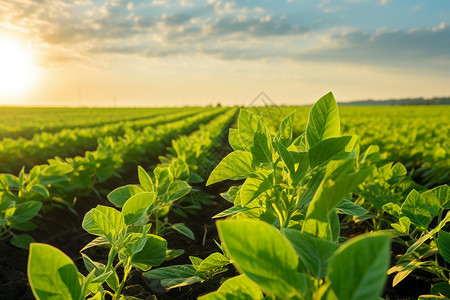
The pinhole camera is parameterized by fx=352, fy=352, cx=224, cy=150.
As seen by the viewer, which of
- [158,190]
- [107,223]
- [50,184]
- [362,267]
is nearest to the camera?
[362,267]

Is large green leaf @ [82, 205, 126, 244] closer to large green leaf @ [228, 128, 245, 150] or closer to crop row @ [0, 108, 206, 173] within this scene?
large green leaf @ [228, 128, 245, 150]

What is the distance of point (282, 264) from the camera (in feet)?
1.89

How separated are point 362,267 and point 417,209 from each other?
87 centimetres

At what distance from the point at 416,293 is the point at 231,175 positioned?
1.30m

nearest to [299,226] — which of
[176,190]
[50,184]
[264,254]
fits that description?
[264,254]

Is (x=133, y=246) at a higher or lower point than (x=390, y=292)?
higher

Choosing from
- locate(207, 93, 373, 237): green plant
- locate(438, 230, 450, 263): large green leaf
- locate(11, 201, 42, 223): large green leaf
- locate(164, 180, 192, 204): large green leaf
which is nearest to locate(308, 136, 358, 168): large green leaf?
locate(207, 93, 373, 237): green plant

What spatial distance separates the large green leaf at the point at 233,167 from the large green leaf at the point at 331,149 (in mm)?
203

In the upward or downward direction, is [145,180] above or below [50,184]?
above

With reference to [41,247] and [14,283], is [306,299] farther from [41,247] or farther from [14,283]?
[14,283]

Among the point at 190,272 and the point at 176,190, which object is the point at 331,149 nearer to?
the point at 190,272

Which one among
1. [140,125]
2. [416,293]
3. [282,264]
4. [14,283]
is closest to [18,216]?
[14,283]

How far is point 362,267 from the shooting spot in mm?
510

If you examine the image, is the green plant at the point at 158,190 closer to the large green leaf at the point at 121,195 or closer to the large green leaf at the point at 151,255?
the large green leaf at the point at 121,195
